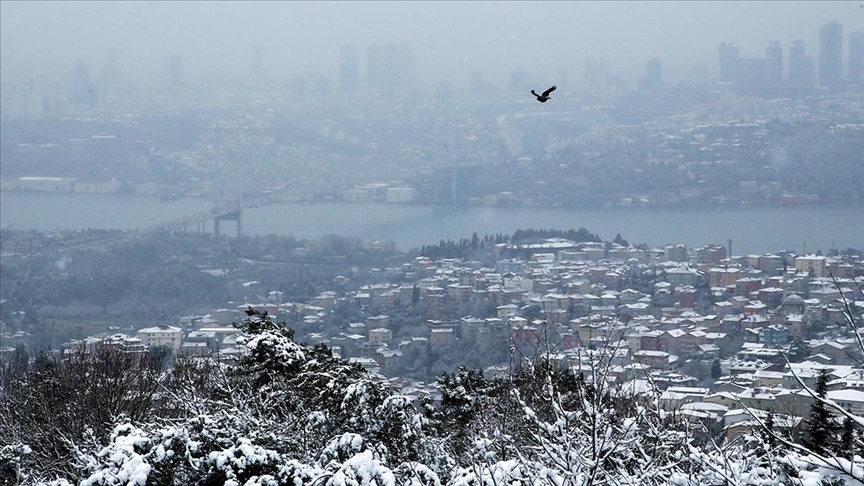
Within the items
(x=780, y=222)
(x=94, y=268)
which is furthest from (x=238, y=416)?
(x=780, y=222)

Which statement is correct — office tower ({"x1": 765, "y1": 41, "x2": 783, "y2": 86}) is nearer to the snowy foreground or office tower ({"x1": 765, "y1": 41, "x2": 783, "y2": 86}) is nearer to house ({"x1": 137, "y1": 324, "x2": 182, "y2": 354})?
house ({"x1": 137, "y1": 324, "x2": 182, "y2": 354})

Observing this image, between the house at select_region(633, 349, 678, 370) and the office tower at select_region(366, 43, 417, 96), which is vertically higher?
the office tower at select_region(366, 43, 417, 96)

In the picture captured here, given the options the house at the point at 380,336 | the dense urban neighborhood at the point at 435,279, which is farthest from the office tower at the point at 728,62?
the house at the point at 380,336

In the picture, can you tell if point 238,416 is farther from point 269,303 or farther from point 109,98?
point 109,98

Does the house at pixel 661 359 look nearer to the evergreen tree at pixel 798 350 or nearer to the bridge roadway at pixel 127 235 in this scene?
the evergreen tree at pixel 798 350

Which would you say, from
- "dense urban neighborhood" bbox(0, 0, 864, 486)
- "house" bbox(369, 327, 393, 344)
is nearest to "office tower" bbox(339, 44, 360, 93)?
"dense urban neighborhood" bbox(0, 0, 864, 486)

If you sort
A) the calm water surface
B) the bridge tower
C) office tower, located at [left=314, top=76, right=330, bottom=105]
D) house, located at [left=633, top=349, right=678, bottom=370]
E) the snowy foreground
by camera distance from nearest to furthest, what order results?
the snowy foreground, house, located at [left=633, top=349, right=678, bottom=370], the calm water surface, the bridge tower, office tower, located at [left=314, top=76, right=330, bottom=105]

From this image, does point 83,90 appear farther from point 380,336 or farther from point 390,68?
point 380,336

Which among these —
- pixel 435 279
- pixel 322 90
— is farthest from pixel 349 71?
pixel 435 279
